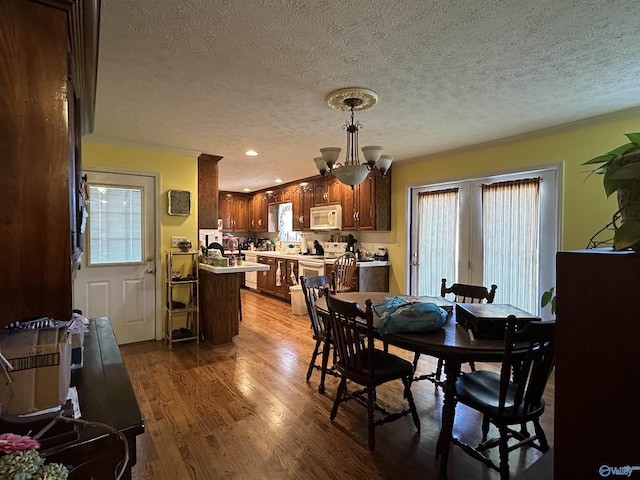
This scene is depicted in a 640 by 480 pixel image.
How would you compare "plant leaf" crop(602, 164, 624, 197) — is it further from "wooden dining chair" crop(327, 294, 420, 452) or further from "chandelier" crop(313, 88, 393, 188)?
"chandelier" crop(313, 88, 393, 188)

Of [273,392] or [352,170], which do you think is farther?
[273,392]

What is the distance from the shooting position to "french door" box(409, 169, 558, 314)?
344 centimetres

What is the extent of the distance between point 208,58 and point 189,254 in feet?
8.63

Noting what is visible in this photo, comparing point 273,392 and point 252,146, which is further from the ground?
point 252,146

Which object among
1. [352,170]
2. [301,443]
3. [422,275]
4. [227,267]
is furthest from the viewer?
[422,275]

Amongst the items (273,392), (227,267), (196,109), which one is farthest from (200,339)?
(196,109)

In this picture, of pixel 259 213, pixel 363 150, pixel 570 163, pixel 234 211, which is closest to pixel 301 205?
pixel 259 213

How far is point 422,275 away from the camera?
4629 millimetres

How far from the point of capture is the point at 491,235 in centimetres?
387

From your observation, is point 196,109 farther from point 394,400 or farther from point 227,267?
point 394,400

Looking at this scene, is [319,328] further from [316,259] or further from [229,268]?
[316,259]

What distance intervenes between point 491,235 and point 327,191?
2.67 meters

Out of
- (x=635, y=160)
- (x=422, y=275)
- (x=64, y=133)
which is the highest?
(x=64, y=133)

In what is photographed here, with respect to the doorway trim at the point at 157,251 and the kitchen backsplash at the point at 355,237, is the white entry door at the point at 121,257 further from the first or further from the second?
the kitchen backsplash at the point at 355,237
